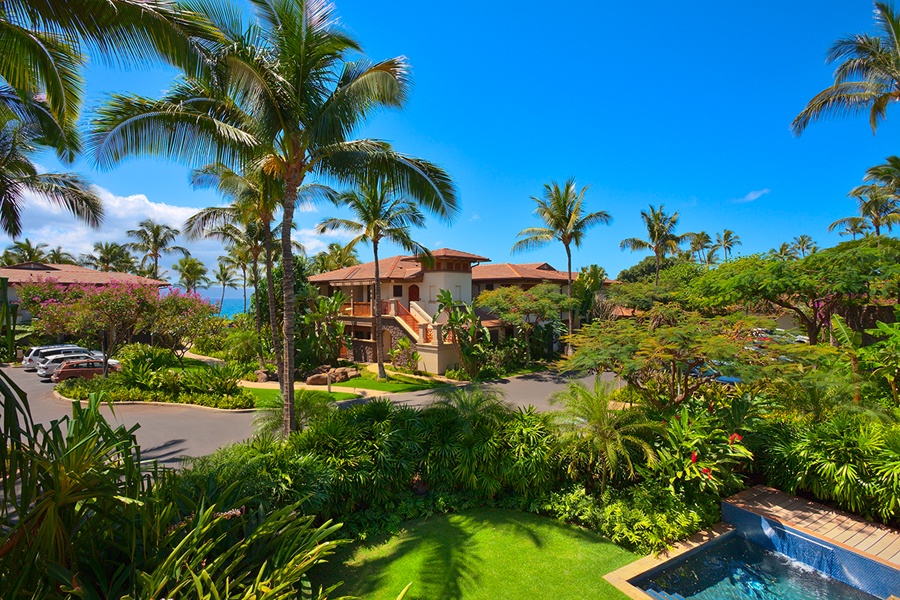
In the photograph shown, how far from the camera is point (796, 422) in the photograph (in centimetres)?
969

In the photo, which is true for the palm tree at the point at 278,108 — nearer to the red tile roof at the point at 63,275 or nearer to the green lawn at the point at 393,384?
the green lawn at the point at 393,384

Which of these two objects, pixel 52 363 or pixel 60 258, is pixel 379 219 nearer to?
pixel 52 363

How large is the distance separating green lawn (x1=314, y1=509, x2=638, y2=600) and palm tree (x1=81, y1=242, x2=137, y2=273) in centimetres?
6161

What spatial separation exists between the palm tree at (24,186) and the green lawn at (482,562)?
15.5 m

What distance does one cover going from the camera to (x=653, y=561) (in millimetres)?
6875

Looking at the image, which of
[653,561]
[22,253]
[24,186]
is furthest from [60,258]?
[653,561]

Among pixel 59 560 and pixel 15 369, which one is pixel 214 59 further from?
pixel 15 369

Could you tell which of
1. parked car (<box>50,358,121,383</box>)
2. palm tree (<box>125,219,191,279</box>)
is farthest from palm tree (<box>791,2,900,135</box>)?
palm tree (<box>125,219,191,279</box>)

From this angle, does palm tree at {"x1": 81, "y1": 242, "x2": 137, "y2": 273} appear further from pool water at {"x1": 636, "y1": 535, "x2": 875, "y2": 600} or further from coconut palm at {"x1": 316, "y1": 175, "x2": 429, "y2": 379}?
pool water at {"x1": 636, "y1": 535, "x2": 875, "y2": 600}

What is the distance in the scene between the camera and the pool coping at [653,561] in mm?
6164

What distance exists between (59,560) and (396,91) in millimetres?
9123

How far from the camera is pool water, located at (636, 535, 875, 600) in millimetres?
6613

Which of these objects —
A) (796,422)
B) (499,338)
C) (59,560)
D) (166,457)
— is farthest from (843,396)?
(499,338)

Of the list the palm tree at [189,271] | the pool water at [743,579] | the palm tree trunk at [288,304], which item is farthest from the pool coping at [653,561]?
the palm tree at [189,271]
